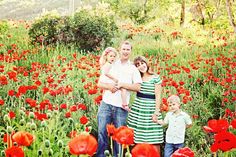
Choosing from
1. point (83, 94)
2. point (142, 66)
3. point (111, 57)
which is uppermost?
point (111, 57)

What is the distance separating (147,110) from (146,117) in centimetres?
8

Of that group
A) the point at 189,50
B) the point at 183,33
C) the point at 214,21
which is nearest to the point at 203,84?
the point at 189,50

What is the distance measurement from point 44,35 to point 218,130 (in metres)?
9.36

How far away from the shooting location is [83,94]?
6695 mm

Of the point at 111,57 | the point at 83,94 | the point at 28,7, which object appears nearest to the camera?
the point at 111,57

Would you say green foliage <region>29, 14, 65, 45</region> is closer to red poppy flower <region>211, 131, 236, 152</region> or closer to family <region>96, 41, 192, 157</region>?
family <region>96, 41, 192, 157</region>

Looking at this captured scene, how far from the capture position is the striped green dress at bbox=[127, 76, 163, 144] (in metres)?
4.84

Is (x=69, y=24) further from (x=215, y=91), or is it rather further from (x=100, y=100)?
(x=100, y=100)

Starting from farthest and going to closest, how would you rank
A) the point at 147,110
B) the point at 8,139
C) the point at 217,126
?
the point at 147,110 → the point at 8,139 → the point at 217,126

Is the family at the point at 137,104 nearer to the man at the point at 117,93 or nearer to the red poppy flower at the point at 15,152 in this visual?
the man at the point at 117,93

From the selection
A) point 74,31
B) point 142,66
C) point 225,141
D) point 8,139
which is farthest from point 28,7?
point 225,141

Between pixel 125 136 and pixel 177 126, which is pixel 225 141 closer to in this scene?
pixel 125 136

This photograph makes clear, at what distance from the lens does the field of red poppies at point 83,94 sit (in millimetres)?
2841

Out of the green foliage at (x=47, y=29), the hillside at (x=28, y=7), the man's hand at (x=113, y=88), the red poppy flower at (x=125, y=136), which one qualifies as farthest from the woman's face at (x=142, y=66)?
the hillside at (x=28, y=7)
